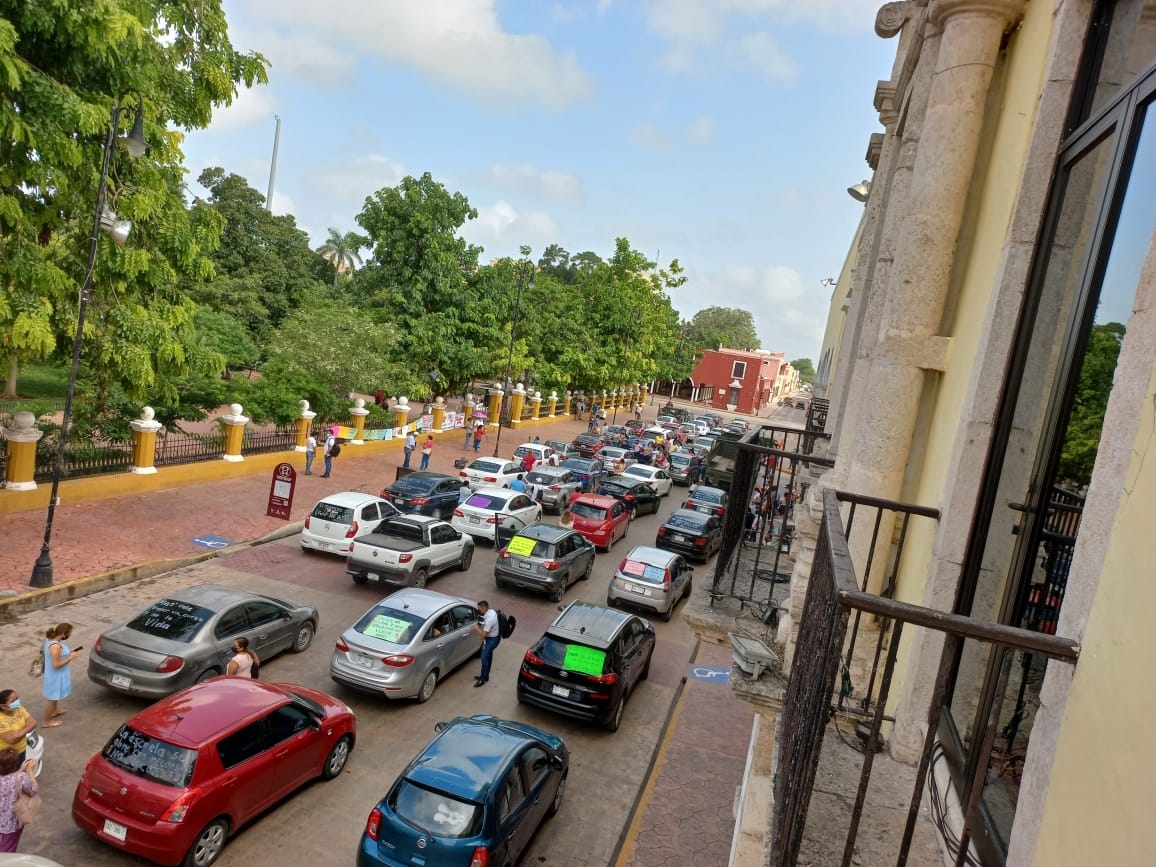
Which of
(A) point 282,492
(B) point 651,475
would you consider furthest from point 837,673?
(B) point 651,475

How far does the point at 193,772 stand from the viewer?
23.6ft

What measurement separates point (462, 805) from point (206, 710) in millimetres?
2807

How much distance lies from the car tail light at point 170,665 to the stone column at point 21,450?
8.71 meters

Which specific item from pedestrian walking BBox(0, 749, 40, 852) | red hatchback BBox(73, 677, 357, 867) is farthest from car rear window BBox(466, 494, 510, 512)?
pedestrian walking BBox(0, 749, 40, 852)

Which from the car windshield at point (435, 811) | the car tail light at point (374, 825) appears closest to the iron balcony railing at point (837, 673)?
Answer: the car windshield at point (435, 811)

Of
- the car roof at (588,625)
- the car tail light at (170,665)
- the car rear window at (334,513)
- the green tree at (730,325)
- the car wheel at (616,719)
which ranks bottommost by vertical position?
the car wheel at (616,719)

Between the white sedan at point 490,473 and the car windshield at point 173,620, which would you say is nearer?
the car windshield at point 173,620

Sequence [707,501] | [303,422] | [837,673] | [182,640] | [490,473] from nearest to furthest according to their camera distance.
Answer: [837,673]
[182,640]
[490,473]
[707,501]
[303,422]

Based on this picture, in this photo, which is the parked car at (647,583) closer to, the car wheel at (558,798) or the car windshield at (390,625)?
the car windshield at (390,625)

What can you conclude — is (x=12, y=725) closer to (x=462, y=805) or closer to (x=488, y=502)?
(x=462, y=805)

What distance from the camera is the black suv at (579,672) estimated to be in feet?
37.1

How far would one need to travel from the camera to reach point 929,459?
4977mm

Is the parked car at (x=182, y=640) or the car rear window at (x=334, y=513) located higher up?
the car rear window at (x=334, y=513)

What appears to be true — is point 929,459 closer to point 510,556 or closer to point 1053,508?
point 1053,508
